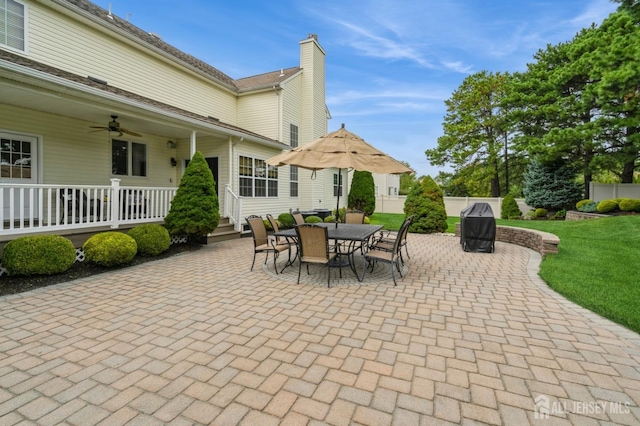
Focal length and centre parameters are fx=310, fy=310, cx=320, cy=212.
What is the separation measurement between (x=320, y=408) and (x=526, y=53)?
26.1m

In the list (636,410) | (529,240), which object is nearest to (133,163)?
(636,410)

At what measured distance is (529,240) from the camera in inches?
365

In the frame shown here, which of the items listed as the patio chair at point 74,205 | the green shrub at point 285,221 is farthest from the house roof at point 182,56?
the green shrub at point 285,221

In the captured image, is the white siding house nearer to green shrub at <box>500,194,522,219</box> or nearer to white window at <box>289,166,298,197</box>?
white window at <box>289,166,298,197</box>

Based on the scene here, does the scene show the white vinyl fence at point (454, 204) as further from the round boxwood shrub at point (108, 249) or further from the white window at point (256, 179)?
the round boxwood shrub at point (108, 249)

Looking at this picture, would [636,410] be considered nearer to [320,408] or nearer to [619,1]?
[320,408]

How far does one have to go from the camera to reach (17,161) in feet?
24.9

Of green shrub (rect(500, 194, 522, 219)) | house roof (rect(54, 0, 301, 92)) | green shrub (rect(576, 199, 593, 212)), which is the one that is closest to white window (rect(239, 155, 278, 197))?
house roof (rect(54, 0, 301, 92))

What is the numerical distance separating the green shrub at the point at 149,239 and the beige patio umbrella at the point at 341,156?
136 inches

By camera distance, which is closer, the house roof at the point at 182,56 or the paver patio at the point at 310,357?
the paver patio at the point at 310,357

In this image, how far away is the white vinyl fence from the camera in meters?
19.9

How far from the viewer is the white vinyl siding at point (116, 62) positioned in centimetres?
829

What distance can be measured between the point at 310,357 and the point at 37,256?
5235mm

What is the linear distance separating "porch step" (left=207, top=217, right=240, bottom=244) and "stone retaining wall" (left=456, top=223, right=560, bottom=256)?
8.05 meters
